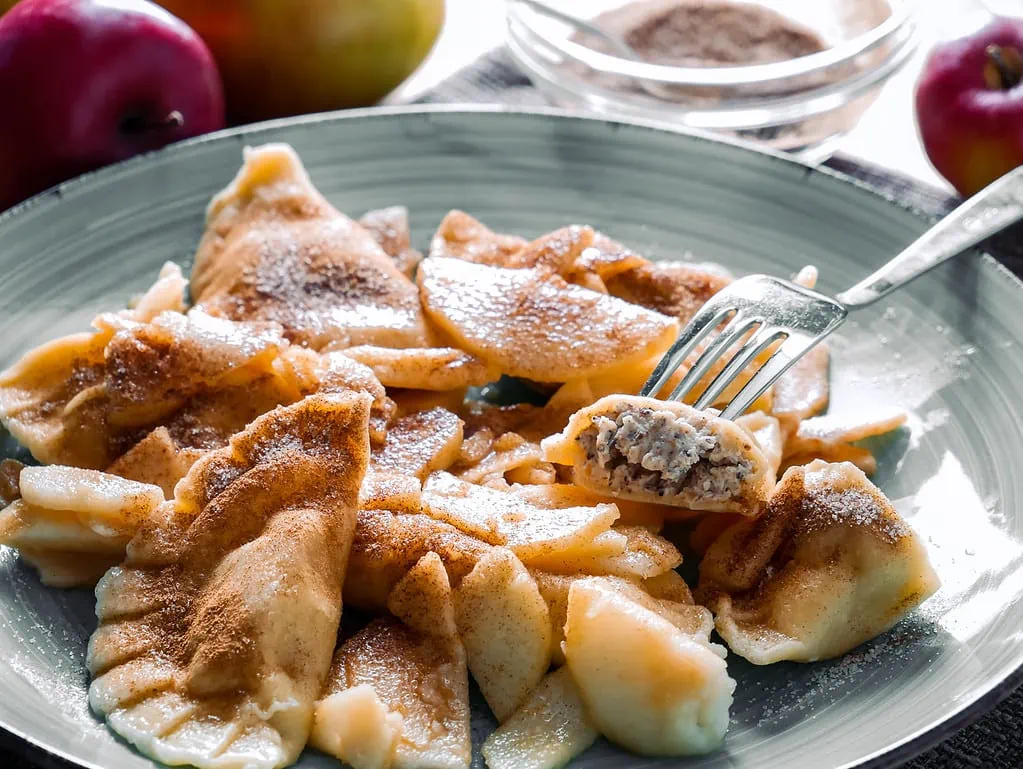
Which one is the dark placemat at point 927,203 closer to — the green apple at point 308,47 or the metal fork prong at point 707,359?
the green apple at point 308,47

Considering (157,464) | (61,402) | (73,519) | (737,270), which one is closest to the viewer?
(73,519)

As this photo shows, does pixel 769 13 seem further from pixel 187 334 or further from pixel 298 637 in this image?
pixel 298 637

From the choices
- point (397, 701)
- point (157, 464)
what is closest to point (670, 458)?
point (397, 701)

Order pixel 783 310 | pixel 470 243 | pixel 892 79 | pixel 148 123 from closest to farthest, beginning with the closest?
pixel 783 310
pixel 470 243
pixel 148 123
pixel 892 79

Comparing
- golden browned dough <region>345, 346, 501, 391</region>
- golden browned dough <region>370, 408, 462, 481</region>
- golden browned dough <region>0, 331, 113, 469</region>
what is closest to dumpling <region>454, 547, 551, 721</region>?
golden browned dough <region>370, 408, 462, 481</region>

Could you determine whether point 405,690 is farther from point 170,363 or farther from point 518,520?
point 170,363

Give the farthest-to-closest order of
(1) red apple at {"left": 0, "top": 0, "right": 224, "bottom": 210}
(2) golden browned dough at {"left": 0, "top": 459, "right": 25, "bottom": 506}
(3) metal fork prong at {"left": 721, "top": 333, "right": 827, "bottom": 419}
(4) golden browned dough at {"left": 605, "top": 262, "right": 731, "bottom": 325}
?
(1) red apple at {"left": 0, "top": 0, "right": 224, "bottom": 210}, (4) golden browned dough at {"left": 605, "top": 262, "right": 731, "bottom": 325}, (3) metal fork prong at {"left": 721, "top": 333, "right": 827, "bottom": 419}, (2) golden browned dough at {"left": 0, "top": 459, "right": 25, "bottom": 506}

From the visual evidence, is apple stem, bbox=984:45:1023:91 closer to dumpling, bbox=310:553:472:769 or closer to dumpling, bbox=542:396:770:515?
dumpling, bbox=542:396:770:515
